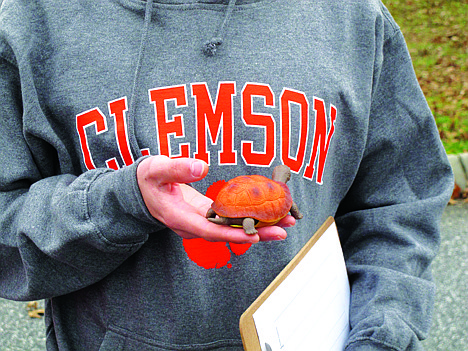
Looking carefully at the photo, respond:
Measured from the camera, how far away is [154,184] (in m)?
0.96

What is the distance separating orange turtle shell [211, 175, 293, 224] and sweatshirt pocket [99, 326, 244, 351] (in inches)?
15.5

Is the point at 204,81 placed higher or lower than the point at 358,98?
higher

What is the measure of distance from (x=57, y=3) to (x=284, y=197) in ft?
2.51

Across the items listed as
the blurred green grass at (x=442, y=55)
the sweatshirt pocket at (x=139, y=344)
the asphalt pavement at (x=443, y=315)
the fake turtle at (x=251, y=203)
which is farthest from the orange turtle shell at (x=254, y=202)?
the blurred green grass at (x=442, y=55)

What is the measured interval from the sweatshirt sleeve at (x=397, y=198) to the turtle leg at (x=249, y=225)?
49 centimetres

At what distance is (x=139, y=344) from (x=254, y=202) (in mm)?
514

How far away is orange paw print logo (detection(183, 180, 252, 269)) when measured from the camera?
123 cm

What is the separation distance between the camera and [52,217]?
1157 millimetres

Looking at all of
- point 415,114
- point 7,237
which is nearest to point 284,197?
point 415,114

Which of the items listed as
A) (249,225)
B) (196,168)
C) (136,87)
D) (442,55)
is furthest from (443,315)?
(442,55)

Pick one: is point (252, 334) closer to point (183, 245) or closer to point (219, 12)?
point (183, 245)

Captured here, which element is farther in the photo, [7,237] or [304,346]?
[7,237]

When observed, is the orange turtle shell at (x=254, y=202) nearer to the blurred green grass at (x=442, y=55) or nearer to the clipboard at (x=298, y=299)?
the clipboard at (x=298, y=299)

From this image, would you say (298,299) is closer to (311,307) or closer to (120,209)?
(311,307)
